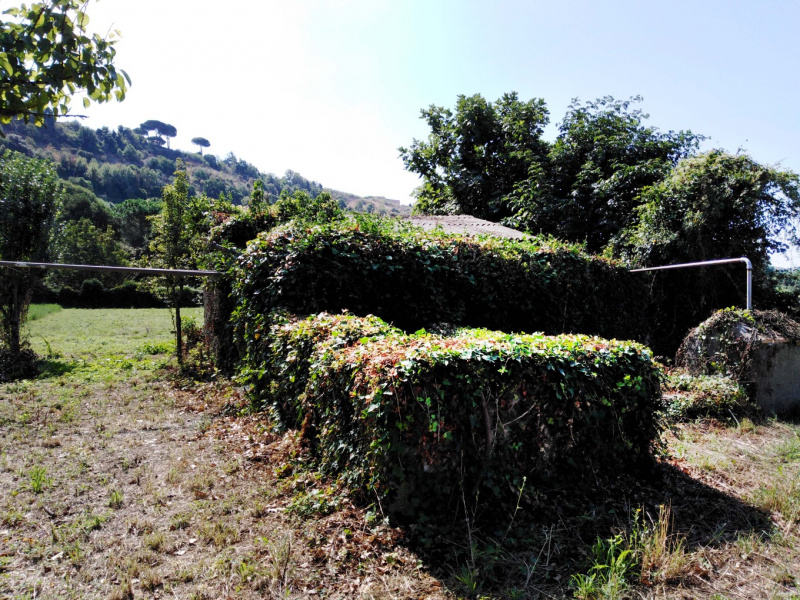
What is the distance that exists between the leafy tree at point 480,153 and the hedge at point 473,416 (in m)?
16.7

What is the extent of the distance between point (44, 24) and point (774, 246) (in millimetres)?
15587

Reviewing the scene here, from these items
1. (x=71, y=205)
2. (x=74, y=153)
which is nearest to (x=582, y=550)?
(x=71, y=205)

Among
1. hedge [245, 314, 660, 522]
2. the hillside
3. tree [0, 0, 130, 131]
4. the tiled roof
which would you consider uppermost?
the hillside

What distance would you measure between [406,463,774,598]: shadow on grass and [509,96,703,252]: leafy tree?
42.5 ft

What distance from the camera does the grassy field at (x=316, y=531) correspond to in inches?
114

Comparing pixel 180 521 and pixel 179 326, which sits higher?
pixel 179 326

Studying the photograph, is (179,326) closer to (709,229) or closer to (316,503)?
(316,503)

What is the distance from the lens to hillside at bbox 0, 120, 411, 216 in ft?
298

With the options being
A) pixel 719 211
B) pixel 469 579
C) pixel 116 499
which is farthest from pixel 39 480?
pixel 719 211

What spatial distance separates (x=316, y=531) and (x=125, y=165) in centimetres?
13058

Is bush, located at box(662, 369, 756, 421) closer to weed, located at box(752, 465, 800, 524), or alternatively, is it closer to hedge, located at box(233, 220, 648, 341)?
weed, located at box(752, 465, 800, 524)

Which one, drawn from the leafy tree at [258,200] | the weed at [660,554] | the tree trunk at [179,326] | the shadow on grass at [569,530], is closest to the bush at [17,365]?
the tree trunk at [179,326]

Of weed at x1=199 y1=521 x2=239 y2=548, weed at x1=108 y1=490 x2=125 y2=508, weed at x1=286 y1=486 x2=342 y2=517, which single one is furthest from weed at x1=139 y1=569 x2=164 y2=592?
weed at x1=108 y1=490 x2=125 y2=508

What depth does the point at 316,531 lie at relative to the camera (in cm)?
343
